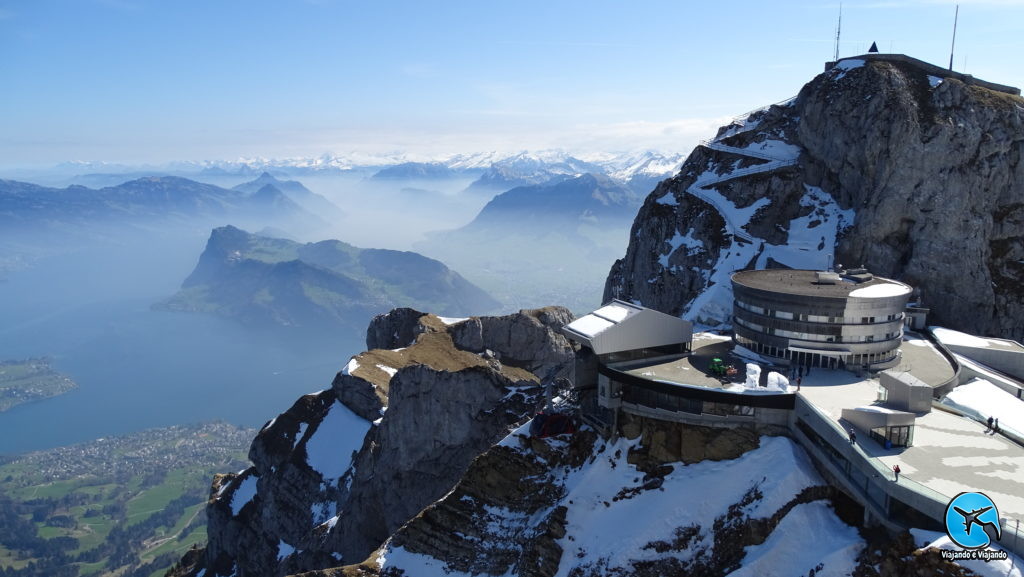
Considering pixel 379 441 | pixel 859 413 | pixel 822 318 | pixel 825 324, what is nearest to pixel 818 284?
pixel 822 318

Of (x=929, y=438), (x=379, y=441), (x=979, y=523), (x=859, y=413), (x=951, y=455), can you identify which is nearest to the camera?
(x=979, y=523)

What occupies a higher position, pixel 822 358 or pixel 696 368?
pixel 822 358

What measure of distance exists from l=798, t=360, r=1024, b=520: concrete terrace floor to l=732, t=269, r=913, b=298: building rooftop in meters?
11.4

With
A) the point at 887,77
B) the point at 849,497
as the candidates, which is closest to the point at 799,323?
the point at 849,497

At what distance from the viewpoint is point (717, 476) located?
48.0 m

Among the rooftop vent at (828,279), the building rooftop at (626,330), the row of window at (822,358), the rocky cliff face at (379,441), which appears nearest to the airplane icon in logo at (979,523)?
the row of window at (822,358)

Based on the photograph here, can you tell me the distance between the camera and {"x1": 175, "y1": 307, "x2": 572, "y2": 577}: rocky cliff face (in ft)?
288

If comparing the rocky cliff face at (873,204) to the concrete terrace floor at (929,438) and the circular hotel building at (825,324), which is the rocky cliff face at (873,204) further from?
the concrete terrace floor at (929,438)

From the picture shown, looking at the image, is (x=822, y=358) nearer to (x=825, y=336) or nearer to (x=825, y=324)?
(x=825, y=336)

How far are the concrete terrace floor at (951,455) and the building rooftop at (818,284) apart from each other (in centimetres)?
1135

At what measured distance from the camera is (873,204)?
10175 centimetres

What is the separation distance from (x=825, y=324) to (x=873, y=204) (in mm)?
54530

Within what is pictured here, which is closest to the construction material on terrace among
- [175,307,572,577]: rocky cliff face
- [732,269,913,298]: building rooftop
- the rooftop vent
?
[732,269,913,298]: building rooftop

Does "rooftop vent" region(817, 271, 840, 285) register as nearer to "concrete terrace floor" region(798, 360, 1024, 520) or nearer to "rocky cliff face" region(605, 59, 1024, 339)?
"concrete terrace floor" region(798, 360, 1024, 520)
